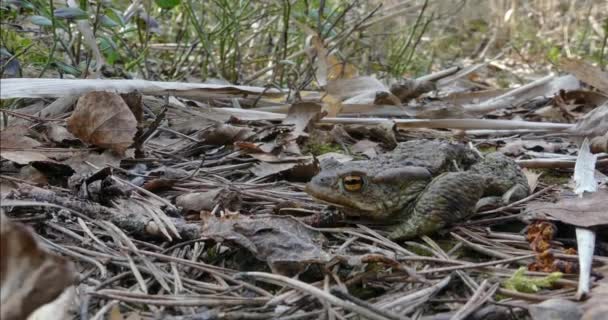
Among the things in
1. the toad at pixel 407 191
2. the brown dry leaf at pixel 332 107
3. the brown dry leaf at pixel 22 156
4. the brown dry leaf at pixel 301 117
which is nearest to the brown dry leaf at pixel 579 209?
the toad at pixel 407 191

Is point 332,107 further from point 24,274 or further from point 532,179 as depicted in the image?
point 24,274

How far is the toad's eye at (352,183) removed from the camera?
1980 mm

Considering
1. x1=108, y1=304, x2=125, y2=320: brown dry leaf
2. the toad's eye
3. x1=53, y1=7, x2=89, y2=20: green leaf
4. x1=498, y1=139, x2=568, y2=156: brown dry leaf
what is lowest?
x1=108, y1=304, x2=125, y2=320: brown dry leaf

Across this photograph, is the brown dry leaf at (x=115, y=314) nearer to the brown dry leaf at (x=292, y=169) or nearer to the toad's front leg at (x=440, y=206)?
the toad's front leg at (x=440, y=206)

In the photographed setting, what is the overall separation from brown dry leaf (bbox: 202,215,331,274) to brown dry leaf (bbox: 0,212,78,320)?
64 centimetres

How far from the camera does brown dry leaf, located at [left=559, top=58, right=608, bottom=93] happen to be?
137 inches

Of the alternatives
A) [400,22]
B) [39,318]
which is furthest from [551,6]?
[39,318]

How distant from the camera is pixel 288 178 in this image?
254 centimetres

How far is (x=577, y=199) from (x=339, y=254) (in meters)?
0.91

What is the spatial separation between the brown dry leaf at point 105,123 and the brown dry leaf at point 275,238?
80cm

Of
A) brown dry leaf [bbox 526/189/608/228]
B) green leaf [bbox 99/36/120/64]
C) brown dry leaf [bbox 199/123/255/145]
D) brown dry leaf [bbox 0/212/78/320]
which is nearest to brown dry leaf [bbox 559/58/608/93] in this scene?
brown dry leaf [bbox 526/189/608/228]

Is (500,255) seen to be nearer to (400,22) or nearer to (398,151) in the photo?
(398,151)

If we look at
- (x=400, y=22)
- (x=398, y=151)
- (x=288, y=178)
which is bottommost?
(x=288, y=178)

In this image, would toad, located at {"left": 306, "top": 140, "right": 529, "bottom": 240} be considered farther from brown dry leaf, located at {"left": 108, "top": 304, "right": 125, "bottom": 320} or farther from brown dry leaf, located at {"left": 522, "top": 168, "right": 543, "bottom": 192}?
brown dry leaf, located at {"left": 108, "top": 304, "right": 125, "bottom": 320}
